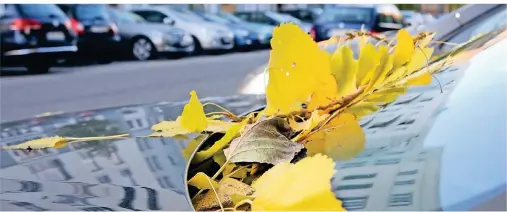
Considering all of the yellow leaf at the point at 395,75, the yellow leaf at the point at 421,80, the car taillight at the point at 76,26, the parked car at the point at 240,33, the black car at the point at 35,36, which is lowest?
the yellow leaf at the point at 395,75

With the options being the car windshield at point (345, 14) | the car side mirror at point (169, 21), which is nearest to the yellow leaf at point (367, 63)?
the car windshield at point (345, 14)

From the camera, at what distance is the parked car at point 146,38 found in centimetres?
1176

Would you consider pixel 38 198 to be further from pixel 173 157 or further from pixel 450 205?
pixel 450 205

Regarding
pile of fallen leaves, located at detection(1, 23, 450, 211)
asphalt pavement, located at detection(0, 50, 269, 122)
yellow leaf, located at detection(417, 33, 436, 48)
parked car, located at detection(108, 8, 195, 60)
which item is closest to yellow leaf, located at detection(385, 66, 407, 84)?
pile of fallen leaves, located at detection(1, 23, 450, 211)

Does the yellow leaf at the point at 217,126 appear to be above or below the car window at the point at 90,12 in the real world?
below

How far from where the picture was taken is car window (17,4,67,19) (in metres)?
9.15

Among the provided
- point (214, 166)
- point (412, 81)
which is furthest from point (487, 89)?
point (214, 166)

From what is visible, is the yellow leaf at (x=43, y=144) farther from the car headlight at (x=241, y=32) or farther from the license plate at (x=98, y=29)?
the car headlight at (x=241, y=32)

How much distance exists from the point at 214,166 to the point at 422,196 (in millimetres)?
376

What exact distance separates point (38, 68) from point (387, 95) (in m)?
9.24

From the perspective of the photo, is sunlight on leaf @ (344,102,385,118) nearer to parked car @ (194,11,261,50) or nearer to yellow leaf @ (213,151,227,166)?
yellow leaf @ (213,151,227,166)

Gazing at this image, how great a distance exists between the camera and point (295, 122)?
1.10m

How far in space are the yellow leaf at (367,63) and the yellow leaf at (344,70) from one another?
2 centimetres

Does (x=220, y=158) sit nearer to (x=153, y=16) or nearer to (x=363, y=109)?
(x=363, y=109)
